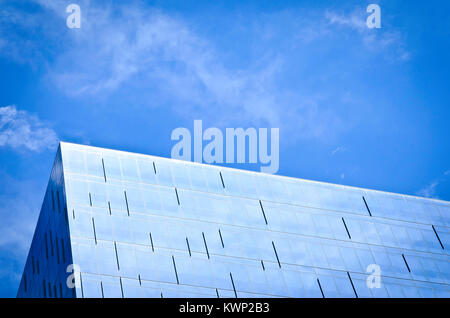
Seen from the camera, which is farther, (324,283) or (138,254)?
(324,283)

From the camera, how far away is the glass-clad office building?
4344 cm

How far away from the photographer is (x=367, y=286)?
49.8 m

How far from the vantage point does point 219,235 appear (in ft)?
159

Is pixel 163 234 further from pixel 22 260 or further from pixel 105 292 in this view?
pixel 22 260

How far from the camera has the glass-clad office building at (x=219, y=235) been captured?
43.4 meters

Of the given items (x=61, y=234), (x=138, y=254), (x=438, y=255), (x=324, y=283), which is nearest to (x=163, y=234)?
(x=138, y=254)
